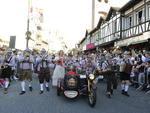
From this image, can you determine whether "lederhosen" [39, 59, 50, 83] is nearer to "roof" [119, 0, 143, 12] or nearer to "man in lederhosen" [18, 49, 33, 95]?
"man in lederhosen" [18, 49, 33, 95]

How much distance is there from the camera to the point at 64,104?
11195 mm

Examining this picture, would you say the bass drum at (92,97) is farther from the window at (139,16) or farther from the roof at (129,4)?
the roof at (129,4)

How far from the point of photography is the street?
10.1 metres

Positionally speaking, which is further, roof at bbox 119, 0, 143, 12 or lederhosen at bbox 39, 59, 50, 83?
roof at bbox 119, 0, 143, 12

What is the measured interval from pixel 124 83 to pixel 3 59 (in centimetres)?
591

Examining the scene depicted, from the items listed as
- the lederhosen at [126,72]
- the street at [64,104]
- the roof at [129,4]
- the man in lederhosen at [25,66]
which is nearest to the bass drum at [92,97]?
the street at [64,104]

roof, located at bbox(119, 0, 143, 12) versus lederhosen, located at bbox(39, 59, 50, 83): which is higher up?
roof, located at bbox(119, 0, 143, 12)

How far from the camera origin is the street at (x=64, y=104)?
1011cm

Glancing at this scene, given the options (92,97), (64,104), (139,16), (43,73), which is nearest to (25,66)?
(43,73)

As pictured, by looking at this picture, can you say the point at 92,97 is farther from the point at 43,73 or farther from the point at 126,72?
the point at 43,73

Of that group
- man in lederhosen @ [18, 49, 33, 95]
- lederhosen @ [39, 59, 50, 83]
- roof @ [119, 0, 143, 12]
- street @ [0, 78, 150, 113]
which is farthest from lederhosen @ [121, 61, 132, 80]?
roof @ [119, 0, 143, 12]

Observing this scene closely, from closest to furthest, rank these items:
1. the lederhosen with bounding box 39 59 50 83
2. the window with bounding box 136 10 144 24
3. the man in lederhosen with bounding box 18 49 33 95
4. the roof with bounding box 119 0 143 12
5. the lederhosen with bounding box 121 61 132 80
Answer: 1. the lederhosen with bounding box 121 61 132 80
2. the man in lederhosen with bounding box 18 49 33 95
3. the lederhosen with bounding box 39 59 50 83
4. the window with bounding box 136 10 144 24
5. the roof with bounding box 119 0 143 12

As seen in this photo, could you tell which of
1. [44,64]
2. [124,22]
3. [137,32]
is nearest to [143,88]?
[44,64]

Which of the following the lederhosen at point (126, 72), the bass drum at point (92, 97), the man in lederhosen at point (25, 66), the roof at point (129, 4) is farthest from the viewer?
the roof at point (129, 4)
